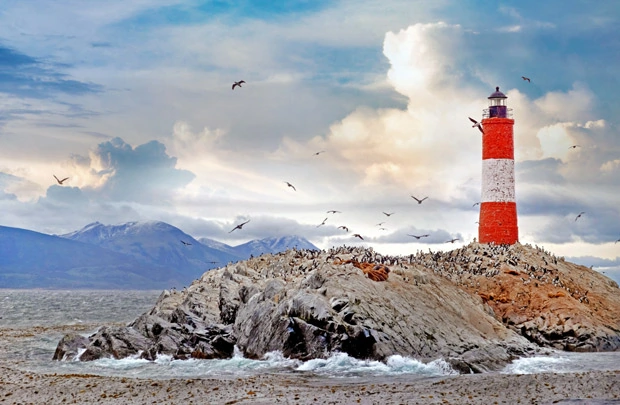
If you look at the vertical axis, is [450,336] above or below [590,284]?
below

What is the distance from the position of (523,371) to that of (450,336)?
200 inches

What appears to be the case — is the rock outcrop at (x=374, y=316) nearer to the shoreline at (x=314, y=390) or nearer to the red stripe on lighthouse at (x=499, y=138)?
the shoreline at (x=314, y=390)

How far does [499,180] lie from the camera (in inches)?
2687

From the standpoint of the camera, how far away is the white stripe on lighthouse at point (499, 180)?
68250 millimetres

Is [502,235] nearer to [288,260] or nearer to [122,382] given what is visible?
[288,260]

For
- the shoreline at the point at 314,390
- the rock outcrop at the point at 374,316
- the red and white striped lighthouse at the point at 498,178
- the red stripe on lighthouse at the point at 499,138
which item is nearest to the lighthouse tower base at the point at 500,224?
the red and white striped lighthouse at the point at 498,178

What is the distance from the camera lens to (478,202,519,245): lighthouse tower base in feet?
225

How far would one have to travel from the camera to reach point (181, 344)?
42.5m

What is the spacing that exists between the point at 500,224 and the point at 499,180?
425 centimetres

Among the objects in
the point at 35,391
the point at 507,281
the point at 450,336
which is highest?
the point at 507,281

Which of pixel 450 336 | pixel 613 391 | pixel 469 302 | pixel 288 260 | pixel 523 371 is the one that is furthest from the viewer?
pixel 288 260

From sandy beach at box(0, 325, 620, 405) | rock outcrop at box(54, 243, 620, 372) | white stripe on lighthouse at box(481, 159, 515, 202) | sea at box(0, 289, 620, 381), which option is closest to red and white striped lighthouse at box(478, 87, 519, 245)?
white stripe on lighthouse at box(481, 159, 515, 202)

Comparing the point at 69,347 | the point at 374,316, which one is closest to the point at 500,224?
the point at 374,316

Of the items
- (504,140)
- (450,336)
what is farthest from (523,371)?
(504,140)
